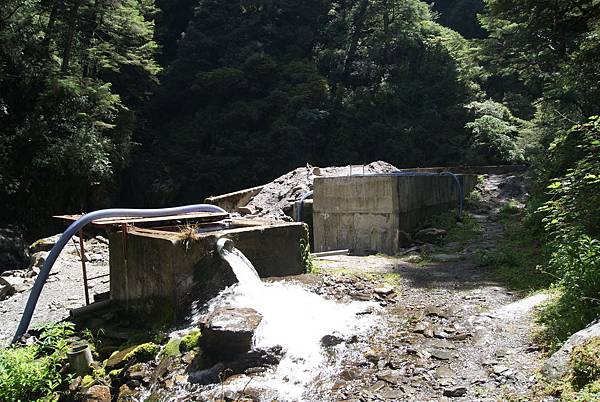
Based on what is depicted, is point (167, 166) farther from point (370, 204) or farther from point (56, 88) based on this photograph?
point (370, 204)

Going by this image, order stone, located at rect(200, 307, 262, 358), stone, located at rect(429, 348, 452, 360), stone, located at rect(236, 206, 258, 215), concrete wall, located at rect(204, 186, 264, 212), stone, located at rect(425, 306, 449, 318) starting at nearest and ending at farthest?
stone, located at rect(429, 348, 452, 360) → stone, located at rect(200, 307, 262, 358) → stone, located at rect(425, 306, 449, 318) → stone, located at rect(236, 206, 258, 215) → concrete wall, located at rect(204, 186, 264, 212)

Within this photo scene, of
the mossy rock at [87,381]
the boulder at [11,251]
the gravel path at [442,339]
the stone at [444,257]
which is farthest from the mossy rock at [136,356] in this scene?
the boulder at [11,251]

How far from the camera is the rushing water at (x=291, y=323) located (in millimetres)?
→ 5277

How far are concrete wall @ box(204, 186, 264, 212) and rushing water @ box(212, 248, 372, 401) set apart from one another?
6.56 metres

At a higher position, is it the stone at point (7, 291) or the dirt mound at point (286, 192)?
the dirt mound at point (286, 192)

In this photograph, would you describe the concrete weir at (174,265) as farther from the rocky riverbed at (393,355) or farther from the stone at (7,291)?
the stone at (7,291)

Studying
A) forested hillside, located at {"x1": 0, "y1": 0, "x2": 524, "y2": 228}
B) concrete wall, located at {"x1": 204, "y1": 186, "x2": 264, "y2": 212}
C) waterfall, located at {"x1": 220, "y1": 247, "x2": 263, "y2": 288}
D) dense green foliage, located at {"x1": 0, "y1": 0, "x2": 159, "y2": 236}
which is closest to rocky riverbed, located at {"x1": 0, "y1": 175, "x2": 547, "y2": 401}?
waterfall, located at {"x1": 220, "y1": 247, "x2": 263, "y2": 288}

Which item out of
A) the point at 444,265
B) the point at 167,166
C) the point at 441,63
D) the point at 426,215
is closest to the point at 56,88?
the point at 167,166

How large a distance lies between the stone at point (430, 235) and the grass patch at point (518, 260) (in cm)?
142

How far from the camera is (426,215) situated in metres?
13.7

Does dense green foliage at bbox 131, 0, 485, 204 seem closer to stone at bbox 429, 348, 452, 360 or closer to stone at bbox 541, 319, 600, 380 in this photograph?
stone at bbox 429, 348, 452, 360

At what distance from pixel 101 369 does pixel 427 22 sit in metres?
28.9

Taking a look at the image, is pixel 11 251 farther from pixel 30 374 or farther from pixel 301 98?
pixel 301 98

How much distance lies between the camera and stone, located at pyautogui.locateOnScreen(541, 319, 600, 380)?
434cm
